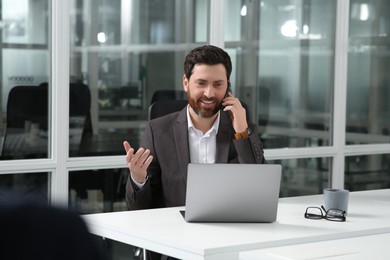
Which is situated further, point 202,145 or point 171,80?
point 171,80

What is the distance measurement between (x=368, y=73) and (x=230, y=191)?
10.7 ft

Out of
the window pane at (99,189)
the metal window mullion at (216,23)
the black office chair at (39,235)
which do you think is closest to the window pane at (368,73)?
the metal window mullion at (216,23)

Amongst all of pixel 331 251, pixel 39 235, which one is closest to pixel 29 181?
pixel 331 251

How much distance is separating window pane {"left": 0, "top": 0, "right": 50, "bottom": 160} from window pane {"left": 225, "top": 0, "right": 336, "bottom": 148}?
1362 mm

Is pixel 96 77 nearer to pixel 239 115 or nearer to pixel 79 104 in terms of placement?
pixel 79 104

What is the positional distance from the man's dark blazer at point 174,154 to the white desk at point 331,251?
79 cm

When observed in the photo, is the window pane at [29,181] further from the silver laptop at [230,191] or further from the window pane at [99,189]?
the silver laptop at [230,191]

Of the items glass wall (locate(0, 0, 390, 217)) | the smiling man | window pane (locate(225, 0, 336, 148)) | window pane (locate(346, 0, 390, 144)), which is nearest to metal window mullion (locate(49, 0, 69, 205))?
glass wall (locate(0, 0, 390, 217))

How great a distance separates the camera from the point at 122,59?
4.27m

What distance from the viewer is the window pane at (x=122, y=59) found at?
4109 millimetres

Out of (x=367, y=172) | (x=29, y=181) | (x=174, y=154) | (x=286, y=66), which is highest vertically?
(x=286, y=66)

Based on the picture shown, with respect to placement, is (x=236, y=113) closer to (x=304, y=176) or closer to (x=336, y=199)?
(x=336, y=199)

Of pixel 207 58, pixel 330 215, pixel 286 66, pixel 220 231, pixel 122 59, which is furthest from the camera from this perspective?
pixel 286 66

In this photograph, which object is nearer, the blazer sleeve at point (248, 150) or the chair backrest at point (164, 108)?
the blazer sleeve at point (248, 150)
